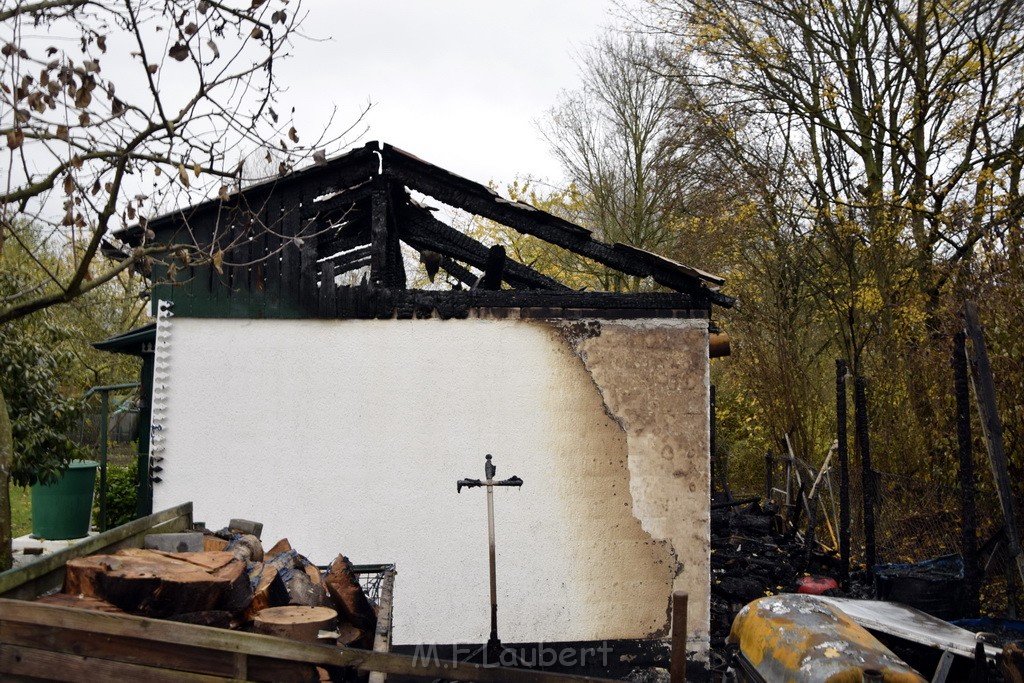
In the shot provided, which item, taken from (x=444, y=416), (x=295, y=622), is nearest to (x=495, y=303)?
(x=444, y=416)

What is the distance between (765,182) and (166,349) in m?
11.7

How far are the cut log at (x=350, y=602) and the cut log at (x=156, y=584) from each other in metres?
0.72

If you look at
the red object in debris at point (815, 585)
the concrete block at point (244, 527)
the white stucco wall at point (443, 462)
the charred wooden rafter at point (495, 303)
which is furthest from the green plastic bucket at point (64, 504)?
the red object in debris at point (815, 585)

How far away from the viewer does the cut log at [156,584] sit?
386 cm

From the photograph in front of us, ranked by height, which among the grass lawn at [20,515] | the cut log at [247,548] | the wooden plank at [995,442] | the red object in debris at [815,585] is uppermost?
the wooden plank at [995,442]

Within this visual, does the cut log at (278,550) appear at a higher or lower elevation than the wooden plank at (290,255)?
lower

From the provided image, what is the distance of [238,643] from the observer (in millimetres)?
3387

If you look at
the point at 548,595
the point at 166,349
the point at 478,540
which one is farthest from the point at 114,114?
the point at 548,595

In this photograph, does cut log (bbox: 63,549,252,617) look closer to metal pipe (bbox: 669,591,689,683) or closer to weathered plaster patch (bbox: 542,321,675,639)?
metal pipe (bbox: 669,591,689,683)

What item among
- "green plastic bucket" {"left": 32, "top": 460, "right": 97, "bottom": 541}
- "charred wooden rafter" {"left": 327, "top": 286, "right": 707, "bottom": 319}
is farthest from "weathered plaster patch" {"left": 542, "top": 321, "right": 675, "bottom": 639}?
"green plastic bucket" {"left": 32, "top": 460, "right": 97, "bottom": 541}

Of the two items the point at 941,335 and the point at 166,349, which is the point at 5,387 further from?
the point at 941,335

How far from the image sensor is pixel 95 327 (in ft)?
80.3

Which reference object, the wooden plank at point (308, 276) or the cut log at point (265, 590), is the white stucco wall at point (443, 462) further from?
the cut log at point (265, 590)

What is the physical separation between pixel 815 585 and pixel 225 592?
7.43 m
